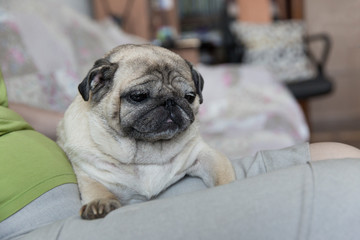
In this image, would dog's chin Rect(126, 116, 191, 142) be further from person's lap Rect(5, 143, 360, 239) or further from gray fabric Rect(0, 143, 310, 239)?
person's lap Rect(5, 143, 360, 239)

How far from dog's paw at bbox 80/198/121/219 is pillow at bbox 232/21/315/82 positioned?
3087 mm

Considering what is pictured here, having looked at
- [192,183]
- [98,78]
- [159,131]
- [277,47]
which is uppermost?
[98,78]

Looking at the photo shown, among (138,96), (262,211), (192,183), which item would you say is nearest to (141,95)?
(138,96)

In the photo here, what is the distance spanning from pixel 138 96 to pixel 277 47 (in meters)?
3.06

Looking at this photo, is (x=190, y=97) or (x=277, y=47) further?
(x=277, y=47)

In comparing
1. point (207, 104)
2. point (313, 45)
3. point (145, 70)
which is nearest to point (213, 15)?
point (313, 45)

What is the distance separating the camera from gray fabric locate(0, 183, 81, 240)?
2.57 feet

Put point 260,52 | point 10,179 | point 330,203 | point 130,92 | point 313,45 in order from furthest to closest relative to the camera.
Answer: point 313,45 → point 260,52 → point 130,92 → point 10,179 → point 330,203

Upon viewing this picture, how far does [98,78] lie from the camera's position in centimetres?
97

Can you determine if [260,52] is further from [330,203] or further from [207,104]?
[330,203]

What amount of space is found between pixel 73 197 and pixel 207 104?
143 centimetres

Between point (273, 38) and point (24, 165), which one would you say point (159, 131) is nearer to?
point (24, 165)

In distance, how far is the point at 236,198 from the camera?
2.20ft

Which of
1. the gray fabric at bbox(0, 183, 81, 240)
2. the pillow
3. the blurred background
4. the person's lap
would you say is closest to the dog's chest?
the gray fabric at bbox(0, 183, 81, 240)
